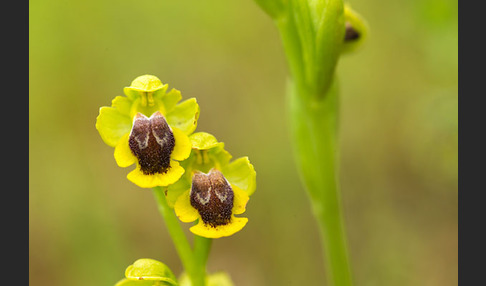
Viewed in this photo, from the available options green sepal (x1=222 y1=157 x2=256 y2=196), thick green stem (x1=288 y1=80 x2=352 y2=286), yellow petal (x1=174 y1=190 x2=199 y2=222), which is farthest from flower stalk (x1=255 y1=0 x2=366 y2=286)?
yellow petal (x1=174 y1=190 x2=199 y2=222)

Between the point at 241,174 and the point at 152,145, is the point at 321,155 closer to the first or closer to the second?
the point at 241,174

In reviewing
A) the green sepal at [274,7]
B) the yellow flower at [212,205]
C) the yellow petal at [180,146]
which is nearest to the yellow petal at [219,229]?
the yellow flower at [212,205]

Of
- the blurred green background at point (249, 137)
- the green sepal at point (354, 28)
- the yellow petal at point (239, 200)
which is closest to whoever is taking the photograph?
the yellow petal at point (239, 200)

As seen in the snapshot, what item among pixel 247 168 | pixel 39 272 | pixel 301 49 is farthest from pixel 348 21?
pixel 39 272

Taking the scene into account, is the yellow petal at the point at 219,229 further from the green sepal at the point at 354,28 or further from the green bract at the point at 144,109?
the green sepal at the point at 354,28

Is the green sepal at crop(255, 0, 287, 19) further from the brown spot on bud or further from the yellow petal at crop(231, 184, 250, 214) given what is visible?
the yellow petal at crop(231, 184, 250, 214)

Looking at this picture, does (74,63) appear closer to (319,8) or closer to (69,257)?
(69,257)

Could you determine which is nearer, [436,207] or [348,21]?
[348,21]
